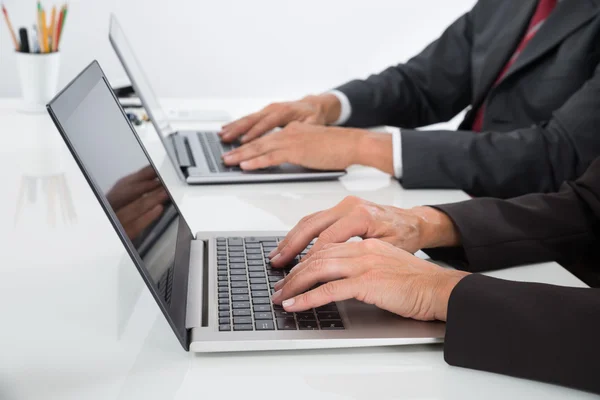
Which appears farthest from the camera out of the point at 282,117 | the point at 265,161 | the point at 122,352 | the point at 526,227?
the point at 282,117

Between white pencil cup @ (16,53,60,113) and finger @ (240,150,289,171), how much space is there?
62cm

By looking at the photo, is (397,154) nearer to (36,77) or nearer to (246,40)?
(36,77)

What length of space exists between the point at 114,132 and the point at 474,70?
1.32 m

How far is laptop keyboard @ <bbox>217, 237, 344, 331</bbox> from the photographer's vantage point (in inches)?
31.9

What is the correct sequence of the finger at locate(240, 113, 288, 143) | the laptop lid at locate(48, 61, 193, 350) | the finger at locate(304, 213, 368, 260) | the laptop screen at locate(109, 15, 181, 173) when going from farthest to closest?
1. the finger at locate(240, 113, 288, 143)
2. the laptop screen at locate(109, 15, 181, 173)
3. the finger at locate(304, 213, 368, 260)
4. the laptop lid at locate(48, 61, 193, 350)

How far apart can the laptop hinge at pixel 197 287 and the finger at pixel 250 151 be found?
386 mm

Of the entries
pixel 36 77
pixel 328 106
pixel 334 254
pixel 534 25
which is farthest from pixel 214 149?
pixel 534 25

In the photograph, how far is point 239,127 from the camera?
63.3 inches

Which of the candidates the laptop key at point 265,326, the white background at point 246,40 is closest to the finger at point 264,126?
the laptop key at point 265,326

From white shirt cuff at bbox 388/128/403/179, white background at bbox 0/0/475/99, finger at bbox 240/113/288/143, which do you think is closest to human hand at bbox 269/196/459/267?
white shirt cuff at bbox 388/128/403/179

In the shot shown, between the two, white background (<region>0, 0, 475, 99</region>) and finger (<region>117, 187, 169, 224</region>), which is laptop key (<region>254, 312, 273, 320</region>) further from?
white background (<region>0, 0, 475, 99</region>)

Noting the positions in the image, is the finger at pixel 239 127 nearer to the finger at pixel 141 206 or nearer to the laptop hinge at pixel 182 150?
the laptop hinge at pixel 182 150

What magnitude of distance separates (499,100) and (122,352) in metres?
1.27

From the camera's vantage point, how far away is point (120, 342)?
2.61 ft
